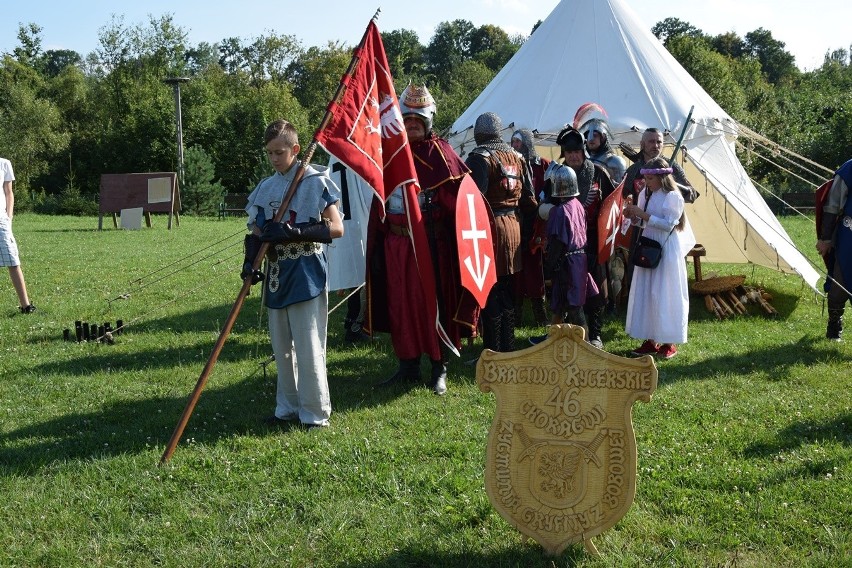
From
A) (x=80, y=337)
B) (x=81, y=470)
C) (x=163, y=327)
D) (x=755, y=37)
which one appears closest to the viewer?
(x=81, y=470)

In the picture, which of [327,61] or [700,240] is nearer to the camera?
[700,240]

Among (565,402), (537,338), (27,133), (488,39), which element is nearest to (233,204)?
(27,133)

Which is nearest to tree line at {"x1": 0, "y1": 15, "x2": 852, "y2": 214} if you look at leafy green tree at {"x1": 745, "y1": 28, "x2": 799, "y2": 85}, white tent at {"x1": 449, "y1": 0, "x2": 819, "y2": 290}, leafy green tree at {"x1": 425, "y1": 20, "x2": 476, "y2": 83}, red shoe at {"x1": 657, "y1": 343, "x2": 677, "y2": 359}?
white tent at {"x1": 449, "y1": 0, "x2": 819, "y2": 290}

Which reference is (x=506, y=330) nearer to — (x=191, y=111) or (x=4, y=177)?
(x=4, y=177)

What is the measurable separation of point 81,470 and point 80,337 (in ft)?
11.6

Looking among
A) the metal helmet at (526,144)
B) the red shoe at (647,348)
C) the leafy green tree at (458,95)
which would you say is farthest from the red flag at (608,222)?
the leafy green tree at (458,95)

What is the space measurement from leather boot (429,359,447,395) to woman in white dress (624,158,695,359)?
5.99ft

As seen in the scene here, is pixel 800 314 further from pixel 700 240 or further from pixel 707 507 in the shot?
pixel 707 507

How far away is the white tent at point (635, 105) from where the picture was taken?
884cm

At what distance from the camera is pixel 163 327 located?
828cm

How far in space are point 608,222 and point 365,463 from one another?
359 cm

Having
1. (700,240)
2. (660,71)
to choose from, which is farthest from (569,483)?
(700,240)

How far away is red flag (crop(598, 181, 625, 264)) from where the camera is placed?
707 centimetres

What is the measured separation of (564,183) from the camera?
21.1 feet
